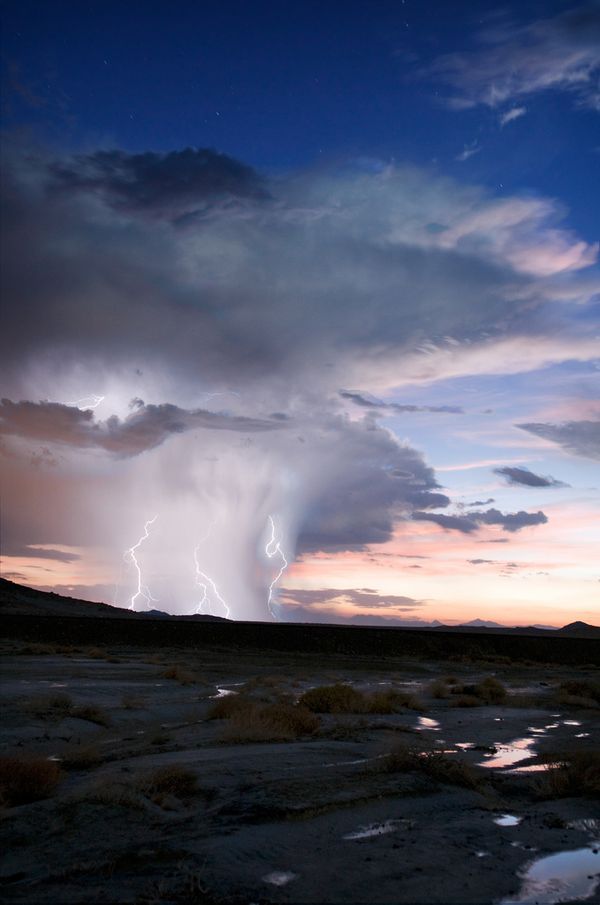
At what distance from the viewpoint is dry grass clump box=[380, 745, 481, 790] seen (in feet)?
37.3

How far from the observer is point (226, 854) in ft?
25.2

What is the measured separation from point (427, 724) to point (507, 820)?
10046 millimetres

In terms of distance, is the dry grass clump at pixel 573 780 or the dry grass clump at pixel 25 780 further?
the dry grass clump at pixel 573 780

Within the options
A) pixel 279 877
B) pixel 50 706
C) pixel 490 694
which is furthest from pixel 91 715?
pixel 490 694

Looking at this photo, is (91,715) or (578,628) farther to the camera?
(578,628)

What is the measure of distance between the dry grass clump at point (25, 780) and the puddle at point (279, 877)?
4.25 m

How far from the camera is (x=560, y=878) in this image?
7.51 m

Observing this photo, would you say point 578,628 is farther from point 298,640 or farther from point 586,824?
point 586,824

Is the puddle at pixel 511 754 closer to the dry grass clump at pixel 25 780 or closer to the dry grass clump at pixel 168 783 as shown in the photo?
the dry grass clump at pixel 168 783

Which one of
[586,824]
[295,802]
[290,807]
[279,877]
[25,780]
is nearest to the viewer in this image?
[279,877]

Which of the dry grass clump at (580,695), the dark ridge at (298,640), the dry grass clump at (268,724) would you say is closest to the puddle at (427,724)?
the dry grass clump at (268,724)

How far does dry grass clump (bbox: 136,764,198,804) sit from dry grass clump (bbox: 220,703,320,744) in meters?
4.04

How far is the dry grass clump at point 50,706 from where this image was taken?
59.7 feet

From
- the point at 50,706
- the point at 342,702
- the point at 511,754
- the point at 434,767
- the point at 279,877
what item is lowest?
the point at 50,706
